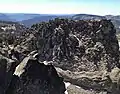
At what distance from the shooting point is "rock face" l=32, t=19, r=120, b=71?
180 ft

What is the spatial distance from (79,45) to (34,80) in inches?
1355

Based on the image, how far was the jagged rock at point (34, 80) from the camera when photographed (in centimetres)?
2342

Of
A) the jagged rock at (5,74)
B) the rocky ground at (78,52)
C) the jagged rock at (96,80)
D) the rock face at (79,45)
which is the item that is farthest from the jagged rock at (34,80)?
the rock face at (79,45)

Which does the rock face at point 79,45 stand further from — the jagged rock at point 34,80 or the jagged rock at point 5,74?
the jagged rock at point 5,74

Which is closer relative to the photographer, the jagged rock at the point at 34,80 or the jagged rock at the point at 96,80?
the jagged rock at the point at 34,80

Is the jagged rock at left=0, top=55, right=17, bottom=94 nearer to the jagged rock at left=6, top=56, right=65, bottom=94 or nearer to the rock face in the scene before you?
the jagged rock at left=6, top=56, right=65, bottom=94

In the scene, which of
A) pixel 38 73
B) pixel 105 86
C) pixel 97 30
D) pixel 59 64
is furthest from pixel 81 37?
pixel 38 73

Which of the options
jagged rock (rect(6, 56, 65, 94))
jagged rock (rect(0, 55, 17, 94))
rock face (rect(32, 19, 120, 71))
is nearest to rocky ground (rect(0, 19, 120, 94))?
rock face (rect(32, 19, 120, 71))

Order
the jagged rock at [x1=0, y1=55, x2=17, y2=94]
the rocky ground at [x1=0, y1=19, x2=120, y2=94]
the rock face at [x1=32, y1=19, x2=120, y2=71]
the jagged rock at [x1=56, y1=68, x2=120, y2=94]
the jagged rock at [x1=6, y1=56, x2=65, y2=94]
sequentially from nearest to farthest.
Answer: the jagged rock at [x1=0, y1=55, x2=17, y2=94] → the jagged rock at [x1=6, y1=56, x2=65, y2=94] → the jagged rock at [x1=56, y1=68, x2=120, y2=94] → the rocky ground at [x1=0, y1=19, x2=120, y2=94] → the rock face at [x1=32, y1=19, x2=120, y2=71]

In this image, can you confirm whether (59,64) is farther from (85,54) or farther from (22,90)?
(22,90)

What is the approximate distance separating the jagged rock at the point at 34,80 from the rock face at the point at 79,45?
27606 millimetres

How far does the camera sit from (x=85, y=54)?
184ft

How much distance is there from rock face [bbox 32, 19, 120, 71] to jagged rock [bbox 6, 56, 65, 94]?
90.6 ft

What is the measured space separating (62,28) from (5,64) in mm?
38401
